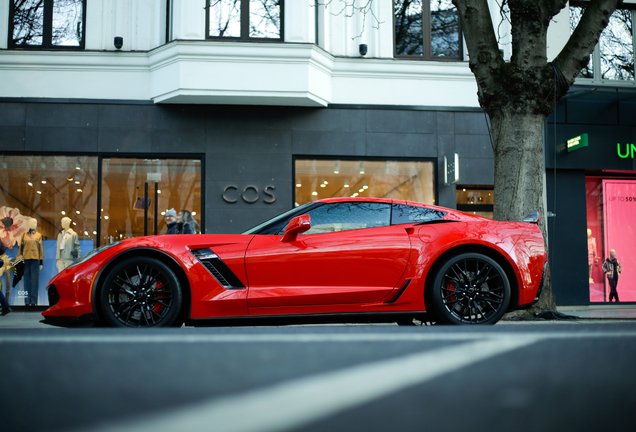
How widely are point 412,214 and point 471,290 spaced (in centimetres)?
88

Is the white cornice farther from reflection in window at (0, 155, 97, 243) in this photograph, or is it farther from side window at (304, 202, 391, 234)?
side window at (304, 202, 391, 234)

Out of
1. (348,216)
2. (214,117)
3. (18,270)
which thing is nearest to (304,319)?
(348,216)

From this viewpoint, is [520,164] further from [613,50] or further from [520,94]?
[613,50]

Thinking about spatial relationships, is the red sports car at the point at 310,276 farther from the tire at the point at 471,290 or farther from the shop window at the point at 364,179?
the shop window at the point at 364,179

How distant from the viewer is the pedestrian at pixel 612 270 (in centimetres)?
1242

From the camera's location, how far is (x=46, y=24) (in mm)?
11562

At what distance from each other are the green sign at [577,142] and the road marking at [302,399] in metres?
12.7

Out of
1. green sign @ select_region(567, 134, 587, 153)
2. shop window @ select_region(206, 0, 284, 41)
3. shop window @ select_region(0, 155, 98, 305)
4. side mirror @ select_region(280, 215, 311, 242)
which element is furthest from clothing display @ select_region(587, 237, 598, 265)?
shop window @ select_region(0, 155, 98, 305)

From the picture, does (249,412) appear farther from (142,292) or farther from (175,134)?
(175,134)

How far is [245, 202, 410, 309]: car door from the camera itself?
4.45 m

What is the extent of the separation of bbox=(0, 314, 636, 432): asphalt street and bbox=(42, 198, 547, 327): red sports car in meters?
4.01

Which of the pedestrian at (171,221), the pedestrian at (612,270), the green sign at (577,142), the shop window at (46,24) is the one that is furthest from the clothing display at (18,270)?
the pedestrian at (612,270)

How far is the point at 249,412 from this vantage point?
0.37 m

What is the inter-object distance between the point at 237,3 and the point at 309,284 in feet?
28.5
